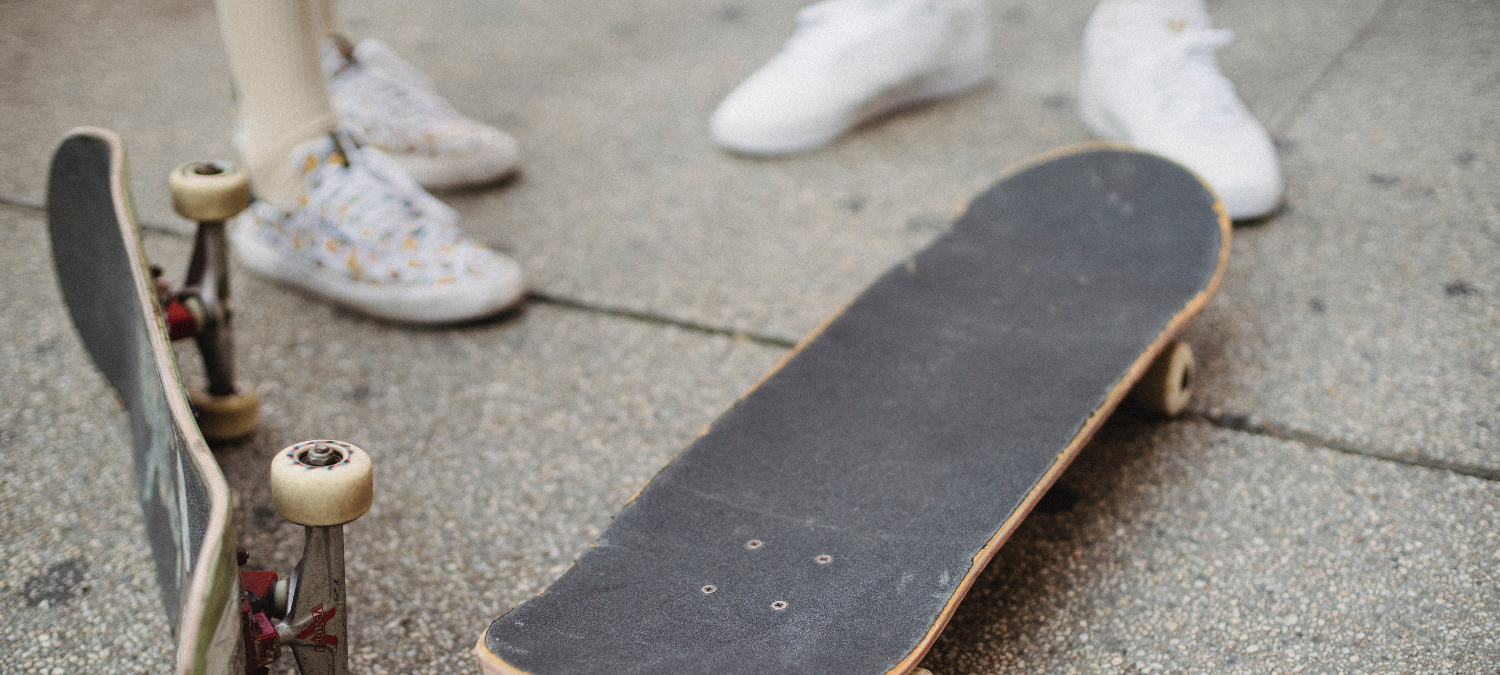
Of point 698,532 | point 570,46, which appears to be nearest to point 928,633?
point 698,532

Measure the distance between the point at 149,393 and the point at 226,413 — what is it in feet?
1.08

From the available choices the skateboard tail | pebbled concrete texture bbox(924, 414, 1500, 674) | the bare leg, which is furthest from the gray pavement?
the bare leg

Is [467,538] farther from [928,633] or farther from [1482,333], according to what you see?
[1482,333]

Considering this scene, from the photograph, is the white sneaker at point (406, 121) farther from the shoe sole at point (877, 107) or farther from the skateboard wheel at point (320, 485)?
the skateboard wheel at point (320, 485)

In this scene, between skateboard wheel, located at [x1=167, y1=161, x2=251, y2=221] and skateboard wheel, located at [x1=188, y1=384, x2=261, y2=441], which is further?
skateboard wheel, located at [x1=188, y1=384, x2=261, y2=441]

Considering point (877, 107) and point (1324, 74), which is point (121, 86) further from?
point (1324, 74)

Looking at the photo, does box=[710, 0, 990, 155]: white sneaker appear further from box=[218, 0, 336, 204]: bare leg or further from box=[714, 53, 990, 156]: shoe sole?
box=[218, 0, 336, 204]: bare leg

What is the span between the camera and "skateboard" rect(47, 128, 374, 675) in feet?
2.28

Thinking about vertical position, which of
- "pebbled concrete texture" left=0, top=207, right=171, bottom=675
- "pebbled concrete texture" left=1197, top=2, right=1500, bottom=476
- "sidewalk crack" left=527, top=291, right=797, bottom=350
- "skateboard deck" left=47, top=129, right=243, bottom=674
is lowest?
Result: "sidewalk crack" left=527, top=291, right=797, bottom=350

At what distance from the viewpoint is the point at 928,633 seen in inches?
33.9

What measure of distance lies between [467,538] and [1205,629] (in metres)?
0.77

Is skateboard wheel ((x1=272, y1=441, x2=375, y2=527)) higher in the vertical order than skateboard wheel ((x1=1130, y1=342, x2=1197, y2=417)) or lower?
higher

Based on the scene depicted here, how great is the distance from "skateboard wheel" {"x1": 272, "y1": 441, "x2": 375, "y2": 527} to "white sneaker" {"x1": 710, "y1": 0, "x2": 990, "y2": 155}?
1420 mm

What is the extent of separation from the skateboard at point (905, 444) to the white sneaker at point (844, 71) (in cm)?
57
